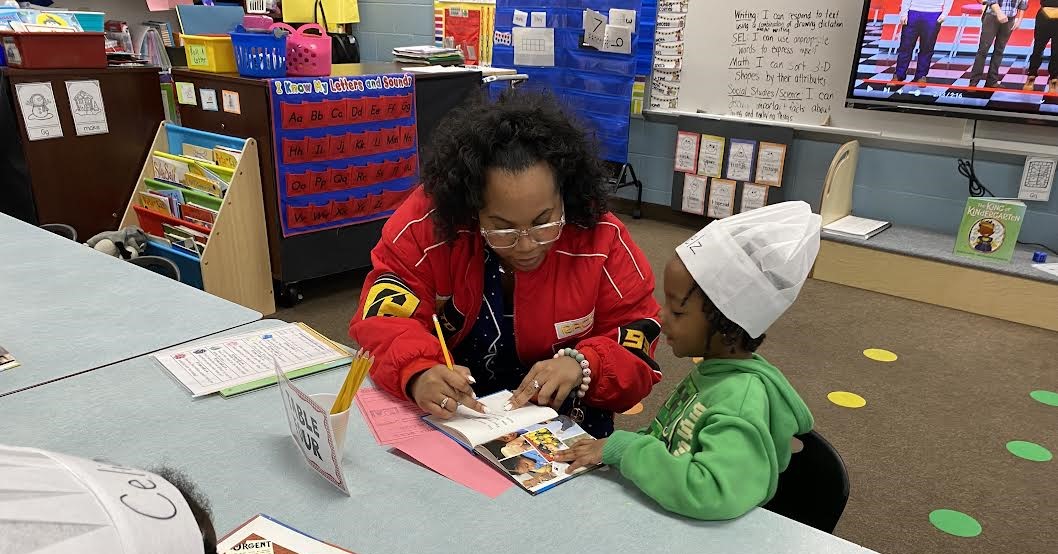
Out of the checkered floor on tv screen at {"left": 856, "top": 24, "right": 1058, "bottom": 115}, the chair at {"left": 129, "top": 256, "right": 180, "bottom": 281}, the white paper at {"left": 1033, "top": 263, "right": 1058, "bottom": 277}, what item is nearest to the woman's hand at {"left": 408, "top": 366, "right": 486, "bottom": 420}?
the chair at {"left": 129, "top": 256, "right": 180, "bottom": 281}

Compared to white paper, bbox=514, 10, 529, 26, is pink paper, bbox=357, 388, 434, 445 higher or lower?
lower

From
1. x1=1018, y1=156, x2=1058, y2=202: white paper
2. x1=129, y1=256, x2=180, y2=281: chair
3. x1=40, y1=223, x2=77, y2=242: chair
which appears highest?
x1=1018, y1=156, x2=1058, y2=202: white paper

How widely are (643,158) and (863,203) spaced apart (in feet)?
4.67

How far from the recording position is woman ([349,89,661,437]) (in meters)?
1.22

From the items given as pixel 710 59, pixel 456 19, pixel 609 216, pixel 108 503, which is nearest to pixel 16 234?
pixel 609 216

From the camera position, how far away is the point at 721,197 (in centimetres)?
437

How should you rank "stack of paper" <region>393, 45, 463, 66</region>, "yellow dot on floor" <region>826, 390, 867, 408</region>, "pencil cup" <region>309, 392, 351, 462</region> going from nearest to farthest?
"pencil cup" <region>309, 392, 351, 462</region> → "yellow dot on floor" <region>826, 390, 867, 408</region> → "stack of paper" <region>393, 45, 463, 66</region>

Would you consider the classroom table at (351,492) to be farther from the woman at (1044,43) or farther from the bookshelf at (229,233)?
the woman at (1044,43)

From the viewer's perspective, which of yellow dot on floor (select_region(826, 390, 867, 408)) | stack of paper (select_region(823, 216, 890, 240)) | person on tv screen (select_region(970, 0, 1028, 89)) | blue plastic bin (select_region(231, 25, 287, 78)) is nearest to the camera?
yellow dot on floor (select_region(826, 390, 867, 408))

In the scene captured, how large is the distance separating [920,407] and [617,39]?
293cm

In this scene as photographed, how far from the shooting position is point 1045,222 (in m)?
3.46

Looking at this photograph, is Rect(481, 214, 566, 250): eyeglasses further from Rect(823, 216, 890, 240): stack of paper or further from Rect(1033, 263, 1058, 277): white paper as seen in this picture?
Rect(1033, 263, 1058, 277): white paper

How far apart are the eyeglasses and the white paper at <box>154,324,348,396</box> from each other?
14.8 inches

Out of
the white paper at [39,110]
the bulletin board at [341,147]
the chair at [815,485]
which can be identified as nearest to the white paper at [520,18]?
the bulletin board at [341,147]
